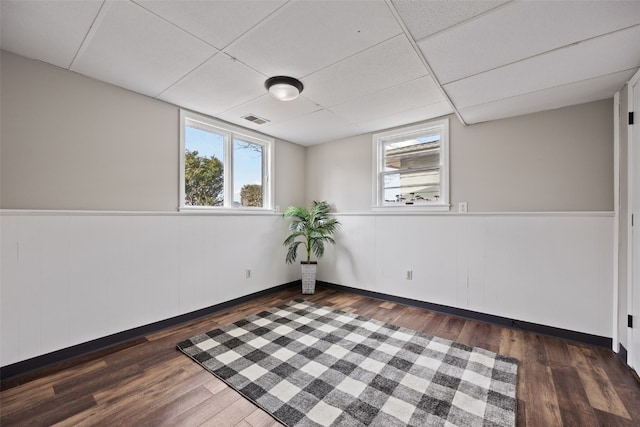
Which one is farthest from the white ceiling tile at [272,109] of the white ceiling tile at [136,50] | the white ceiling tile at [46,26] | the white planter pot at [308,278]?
the white planter pot at [308,278]

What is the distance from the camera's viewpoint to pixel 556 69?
77.2 inches

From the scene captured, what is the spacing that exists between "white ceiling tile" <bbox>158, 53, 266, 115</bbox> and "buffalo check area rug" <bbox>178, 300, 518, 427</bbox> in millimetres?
2406

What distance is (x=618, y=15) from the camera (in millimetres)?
1441

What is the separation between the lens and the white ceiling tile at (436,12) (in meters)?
1.42

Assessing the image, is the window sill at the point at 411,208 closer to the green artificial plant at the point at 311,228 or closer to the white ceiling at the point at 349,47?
the green artificial plant at the point at 311,228

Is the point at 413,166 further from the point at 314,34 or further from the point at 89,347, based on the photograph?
the point at 89,347

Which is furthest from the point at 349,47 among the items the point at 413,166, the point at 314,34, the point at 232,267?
the point at 232,267

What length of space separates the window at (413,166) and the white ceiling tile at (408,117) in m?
0.12

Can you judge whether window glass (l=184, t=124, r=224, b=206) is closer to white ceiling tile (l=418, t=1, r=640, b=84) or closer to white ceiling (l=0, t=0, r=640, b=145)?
white ceiling (l=0, t=0, r=640, b=145)

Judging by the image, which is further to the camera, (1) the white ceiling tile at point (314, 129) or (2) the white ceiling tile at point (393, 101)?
(1) the white ceiling tile at point (314, 129)

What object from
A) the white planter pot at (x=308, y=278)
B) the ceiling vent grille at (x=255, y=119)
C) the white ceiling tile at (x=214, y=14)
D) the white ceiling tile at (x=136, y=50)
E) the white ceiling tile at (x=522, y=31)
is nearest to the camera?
the white ceiling tile at (x=522, y=31)

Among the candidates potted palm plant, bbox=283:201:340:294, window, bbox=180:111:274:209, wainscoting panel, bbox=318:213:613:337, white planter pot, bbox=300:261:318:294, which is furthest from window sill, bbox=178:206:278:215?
wainscoting panel, bbox=318:213:613:337

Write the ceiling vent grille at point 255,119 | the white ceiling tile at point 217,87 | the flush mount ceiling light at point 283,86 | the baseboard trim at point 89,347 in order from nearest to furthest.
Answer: the baseboard trim at point 89,347 → the white ceiling tile at point 217,87 → the flush mount ceiling light at point 283,86 → the ceiling vent grille at point 255,119

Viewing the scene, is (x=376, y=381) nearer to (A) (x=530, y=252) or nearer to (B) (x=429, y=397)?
(B) (x=429, y=397)
